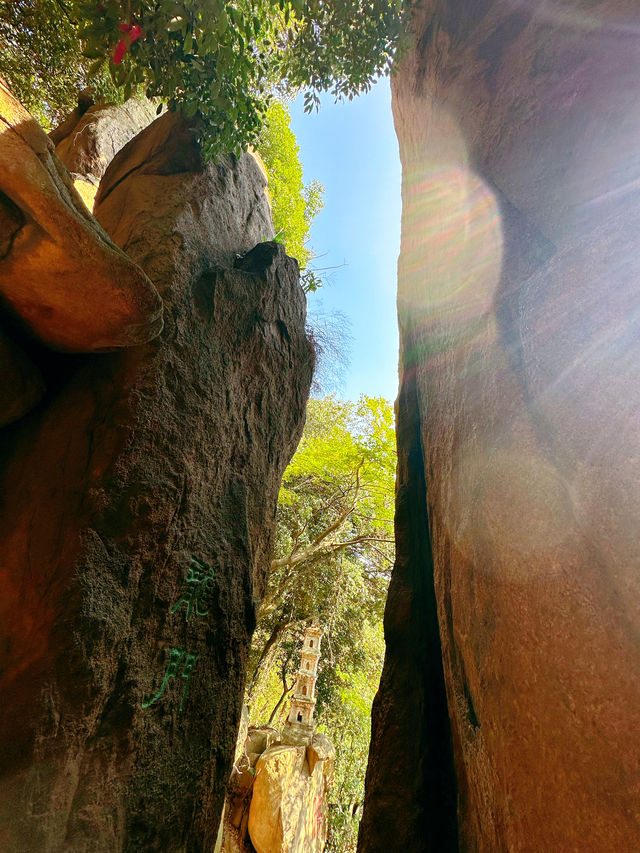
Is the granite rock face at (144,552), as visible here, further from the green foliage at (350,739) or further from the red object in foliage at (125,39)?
the green foliage at (350,739)

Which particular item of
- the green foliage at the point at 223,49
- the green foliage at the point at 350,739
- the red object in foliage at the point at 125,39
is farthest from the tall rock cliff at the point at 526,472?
the green foliage at the point at 350,739

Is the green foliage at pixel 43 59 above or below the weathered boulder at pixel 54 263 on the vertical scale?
above

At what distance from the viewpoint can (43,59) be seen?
8.41 metres

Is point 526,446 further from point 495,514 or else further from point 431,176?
point 431,176

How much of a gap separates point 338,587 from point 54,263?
9605mm

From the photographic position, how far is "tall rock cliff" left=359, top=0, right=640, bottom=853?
1632 millimetres

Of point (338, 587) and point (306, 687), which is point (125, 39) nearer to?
point (338, 587)

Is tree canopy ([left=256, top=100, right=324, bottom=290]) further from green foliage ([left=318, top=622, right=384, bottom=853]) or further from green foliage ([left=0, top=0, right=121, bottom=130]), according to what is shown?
green foliage ([left=318, top=622, right=384, bottom=853])

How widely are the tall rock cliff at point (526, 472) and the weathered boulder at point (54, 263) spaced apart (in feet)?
7.50

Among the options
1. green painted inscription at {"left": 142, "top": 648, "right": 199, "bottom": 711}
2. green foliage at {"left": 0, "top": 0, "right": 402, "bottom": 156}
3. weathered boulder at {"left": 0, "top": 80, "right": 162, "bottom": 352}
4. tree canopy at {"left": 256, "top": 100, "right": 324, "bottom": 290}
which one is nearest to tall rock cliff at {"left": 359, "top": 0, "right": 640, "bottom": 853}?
green foliage at {"left": 0, "top": 0, "right": 402, "bottom": 156}

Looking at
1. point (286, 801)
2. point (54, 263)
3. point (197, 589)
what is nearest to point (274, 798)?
point (286, 801)

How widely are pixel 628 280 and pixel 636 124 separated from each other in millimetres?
935

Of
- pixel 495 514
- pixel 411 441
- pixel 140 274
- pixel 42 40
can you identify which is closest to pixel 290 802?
pixel 411 441

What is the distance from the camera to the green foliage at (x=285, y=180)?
9.41m
